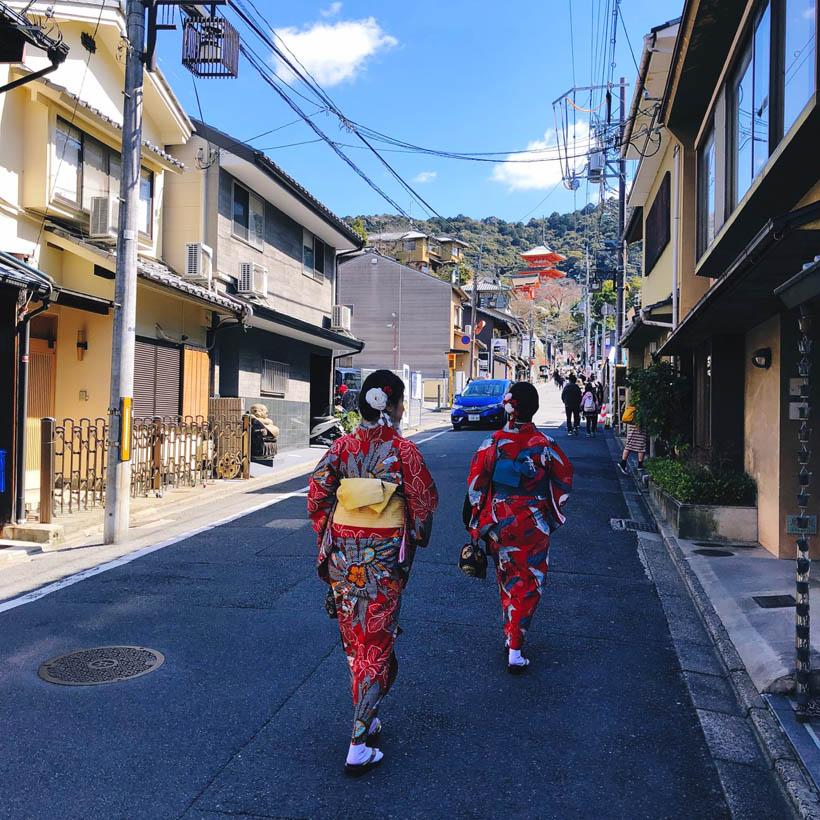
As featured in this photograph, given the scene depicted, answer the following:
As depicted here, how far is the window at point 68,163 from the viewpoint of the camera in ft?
37.5

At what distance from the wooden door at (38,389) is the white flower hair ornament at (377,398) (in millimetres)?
9075

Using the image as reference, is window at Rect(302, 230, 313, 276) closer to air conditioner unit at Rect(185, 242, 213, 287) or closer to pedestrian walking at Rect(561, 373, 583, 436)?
air conditioner unit at Rect(185, 242, 213, 287)

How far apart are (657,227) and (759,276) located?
11.5m

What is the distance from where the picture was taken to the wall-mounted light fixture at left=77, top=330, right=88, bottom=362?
1248 cm

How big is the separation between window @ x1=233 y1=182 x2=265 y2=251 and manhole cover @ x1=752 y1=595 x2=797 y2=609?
13.9m

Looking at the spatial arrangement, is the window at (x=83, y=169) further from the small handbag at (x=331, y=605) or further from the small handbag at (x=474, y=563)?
the small handbag at (x=331, y=605)

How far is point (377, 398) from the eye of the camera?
3936mm

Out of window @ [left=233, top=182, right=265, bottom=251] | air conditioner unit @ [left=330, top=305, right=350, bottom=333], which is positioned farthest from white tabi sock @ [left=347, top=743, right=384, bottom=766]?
air conditioner unit @ [left=330, top=305, right=350, bottom=333]

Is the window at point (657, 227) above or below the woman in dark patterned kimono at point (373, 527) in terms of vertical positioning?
above

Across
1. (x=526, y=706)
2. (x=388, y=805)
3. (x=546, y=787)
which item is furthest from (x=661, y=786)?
(x=388, y=805)

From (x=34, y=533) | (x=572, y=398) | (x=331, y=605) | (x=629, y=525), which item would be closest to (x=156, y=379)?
(x=34, y=533)

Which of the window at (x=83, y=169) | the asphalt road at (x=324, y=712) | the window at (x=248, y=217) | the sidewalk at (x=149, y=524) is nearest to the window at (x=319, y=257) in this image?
the window at (x=248, y=217)

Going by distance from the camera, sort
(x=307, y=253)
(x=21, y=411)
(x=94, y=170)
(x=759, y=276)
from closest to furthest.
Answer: (x=759, y=276)
(x=21, y=411)
(x=94, y=170)
(x=307, y=253)

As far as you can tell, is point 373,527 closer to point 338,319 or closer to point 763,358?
point 763,358
